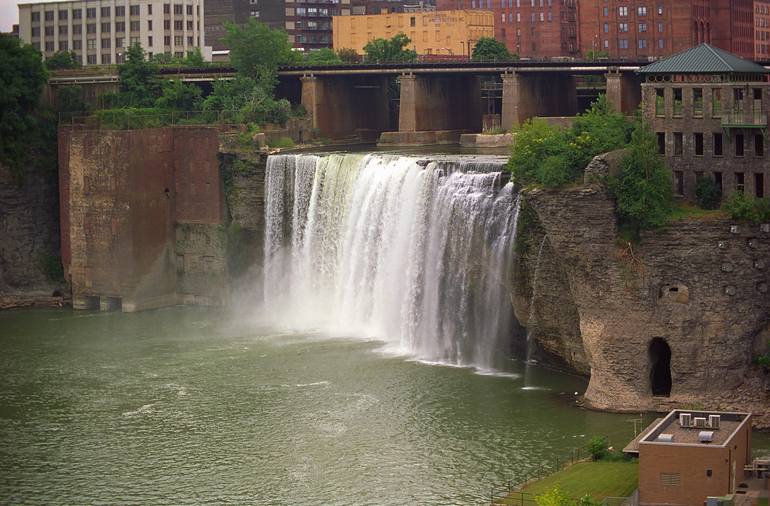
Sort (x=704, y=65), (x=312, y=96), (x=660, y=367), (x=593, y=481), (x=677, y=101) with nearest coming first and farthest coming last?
(x=593, y=481) → (x=660, y=367) → (x=704, y=65) → (x=677, y=101) → (x=312, y=96)

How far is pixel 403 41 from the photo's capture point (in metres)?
128

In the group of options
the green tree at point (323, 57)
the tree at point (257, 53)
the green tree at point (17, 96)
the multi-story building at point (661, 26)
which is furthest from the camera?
the multi-story building at point (661, 26)

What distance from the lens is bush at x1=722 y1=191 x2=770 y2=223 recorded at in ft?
201

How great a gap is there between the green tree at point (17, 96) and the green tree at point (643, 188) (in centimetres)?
4002

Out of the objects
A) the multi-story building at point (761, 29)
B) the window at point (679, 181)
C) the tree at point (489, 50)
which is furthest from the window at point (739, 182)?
the multi-story building at point (761, 29)

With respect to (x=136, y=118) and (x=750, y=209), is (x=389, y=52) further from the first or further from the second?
(x=750, y=209)

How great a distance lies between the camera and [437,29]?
478 ft

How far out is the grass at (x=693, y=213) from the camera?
205 ft

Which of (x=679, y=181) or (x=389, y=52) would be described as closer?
(x=679, y=181)

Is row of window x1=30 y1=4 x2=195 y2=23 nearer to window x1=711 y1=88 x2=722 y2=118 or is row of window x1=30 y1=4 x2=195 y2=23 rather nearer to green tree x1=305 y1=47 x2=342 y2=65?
green tree x1=305 y1=47 x2=342 y2=65

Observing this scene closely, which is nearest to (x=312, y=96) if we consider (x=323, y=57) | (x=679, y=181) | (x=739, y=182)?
→ (x=323, y=57)

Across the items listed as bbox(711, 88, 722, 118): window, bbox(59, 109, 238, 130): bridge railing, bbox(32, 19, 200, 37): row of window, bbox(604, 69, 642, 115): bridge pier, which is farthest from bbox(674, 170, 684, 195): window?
bbox(32, 19, 200, 37): row of window

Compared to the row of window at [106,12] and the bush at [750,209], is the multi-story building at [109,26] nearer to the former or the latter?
the row of window at [106,12]

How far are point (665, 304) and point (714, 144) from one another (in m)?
6.79
